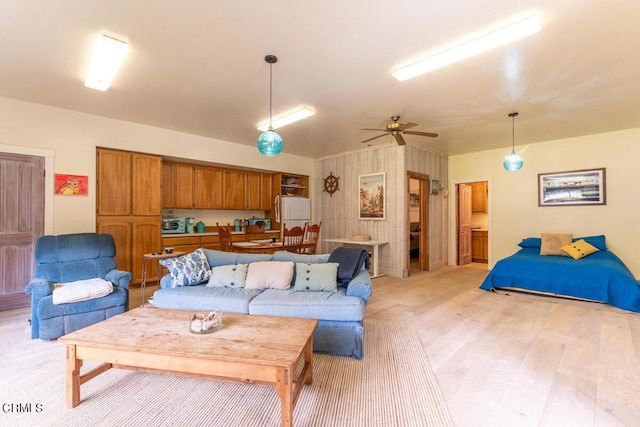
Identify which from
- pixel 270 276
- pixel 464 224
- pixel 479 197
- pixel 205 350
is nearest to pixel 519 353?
pixel 270 276

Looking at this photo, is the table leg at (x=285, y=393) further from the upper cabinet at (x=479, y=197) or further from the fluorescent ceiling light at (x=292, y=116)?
the upper cabinet at (x=479, y=197)

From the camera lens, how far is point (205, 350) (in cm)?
170

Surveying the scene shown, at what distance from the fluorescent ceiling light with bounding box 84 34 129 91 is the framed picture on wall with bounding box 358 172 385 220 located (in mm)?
4510

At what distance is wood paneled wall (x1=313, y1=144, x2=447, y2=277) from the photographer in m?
5.67

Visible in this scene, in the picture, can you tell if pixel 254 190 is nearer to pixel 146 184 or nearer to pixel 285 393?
pixel 146 184

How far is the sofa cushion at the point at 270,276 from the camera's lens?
303 centimetres

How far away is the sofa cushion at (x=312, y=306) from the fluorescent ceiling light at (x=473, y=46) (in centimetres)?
222

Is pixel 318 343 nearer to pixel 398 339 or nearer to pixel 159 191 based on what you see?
pixel 398 339

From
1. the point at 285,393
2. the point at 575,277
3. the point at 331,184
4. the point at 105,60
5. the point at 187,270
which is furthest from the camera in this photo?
the point at 331,184

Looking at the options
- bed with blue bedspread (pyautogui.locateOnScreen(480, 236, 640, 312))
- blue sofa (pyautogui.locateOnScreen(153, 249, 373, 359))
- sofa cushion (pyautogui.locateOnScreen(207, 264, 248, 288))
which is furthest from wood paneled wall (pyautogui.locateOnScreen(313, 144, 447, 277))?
sofa cushion (pyautogui.locateOnScreen(207, 264, 248, 288))

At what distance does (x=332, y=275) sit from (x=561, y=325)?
2.57 m

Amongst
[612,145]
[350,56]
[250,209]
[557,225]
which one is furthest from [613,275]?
[250,209]

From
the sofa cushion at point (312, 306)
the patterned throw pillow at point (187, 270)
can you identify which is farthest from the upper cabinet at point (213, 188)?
the sofa cushion at point (312, 306)

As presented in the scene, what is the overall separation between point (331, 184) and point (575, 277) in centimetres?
458
